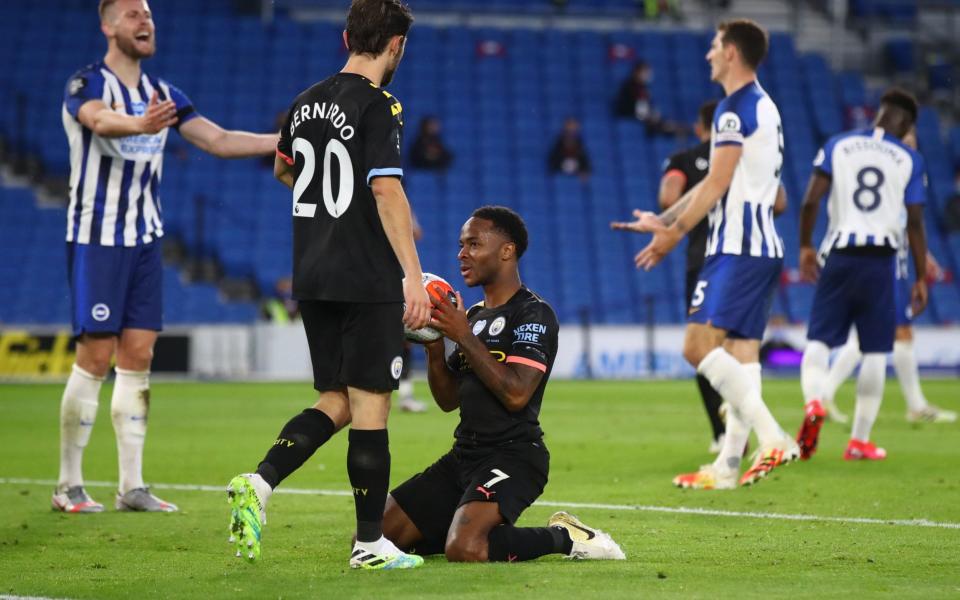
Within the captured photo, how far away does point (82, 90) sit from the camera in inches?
272

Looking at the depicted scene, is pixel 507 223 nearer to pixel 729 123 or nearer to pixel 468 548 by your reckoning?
pixel 468 548

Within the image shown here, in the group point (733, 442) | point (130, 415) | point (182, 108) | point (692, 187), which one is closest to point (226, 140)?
point (182, 108)

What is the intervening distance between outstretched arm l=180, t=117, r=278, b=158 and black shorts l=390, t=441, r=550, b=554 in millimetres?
1843

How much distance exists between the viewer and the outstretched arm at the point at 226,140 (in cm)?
662

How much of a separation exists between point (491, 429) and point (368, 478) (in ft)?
2.34

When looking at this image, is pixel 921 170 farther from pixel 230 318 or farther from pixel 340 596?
pixel 230 318

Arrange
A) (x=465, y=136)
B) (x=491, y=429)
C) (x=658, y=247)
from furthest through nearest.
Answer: (x=465, y=136), (x=658, y=247), (x=491, y=429)

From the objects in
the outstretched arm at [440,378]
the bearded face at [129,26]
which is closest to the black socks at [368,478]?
the outstretched arm at [440,378]

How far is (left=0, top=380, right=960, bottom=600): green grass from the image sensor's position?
14.9ft

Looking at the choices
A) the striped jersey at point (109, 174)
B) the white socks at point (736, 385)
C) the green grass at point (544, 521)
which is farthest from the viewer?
the white socks at point (736, 385)

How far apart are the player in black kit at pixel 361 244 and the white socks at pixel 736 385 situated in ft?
9.76

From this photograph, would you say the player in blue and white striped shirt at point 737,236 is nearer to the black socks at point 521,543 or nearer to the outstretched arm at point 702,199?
the outstretched arm at point 702,199

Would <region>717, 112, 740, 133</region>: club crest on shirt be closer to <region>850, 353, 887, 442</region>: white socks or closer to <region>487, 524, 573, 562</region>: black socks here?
<region>850, 353, 887, 442</region>: white socks

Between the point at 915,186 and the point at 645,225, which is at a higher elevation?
the point at 915,186
